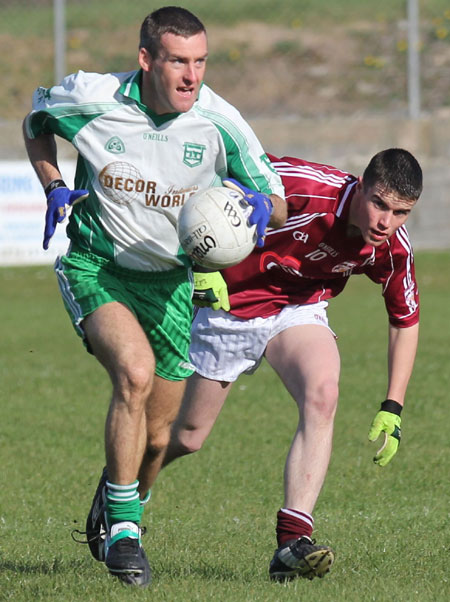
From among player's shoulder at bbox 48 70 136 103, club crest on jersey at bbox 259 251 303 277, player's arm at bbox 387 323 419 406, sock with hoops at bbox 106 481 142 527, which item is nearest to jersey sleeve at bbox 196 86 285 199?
player's shoulder at bbox 48 70 136 103

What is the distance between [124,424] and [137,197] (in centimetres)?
104

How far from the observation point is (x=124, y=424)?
16.9 ft

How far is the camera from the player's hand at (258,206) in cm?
530

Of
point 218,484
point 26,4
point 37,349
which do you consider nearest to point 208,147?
point 218,484

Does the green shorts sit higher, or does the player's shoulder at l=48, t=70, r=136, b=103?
the player's shoulder at l=48, t=70, r=136, b=103

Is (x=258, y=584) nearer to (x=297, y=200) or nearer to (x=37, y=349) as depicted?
(x=297, y=200)

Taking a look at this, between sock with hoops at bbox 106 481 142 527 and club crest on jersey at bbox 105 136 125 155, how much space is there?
1494mm

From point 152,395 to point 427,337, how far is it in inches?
345

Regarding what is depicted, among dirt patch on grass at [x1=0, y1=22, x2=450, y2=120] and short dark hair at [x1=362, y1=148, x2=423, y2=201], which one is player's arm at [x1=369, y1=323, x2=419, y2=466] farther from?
dirt patch on grass at [x1=0, y1=22, x2=450, y2=120]

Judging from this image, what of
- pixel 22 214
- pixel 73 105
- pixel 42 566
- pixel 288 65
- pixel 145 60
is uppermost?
pixel 145 60

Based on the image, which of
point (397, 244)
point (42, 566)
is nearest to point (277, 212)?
point (397, 244)

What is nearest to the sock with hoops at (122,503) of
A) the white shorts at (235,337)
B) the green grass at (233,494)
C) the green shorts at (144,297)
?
the green grass at (233,494)

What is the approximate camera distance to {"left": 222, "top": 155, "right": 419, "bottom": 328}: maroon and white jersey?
6.08 m

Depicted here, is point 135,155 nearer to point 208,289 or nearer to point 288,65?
point 208,289
